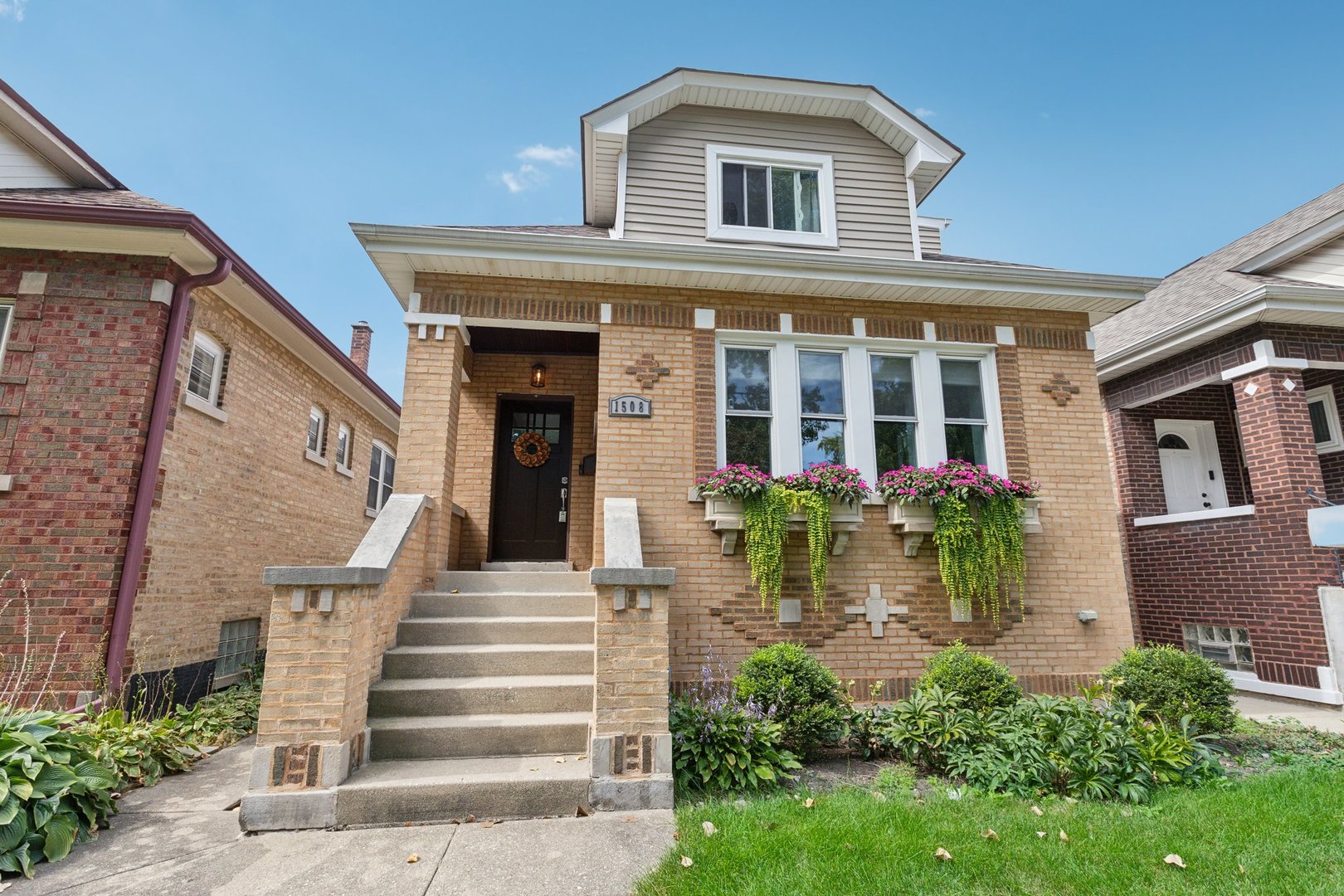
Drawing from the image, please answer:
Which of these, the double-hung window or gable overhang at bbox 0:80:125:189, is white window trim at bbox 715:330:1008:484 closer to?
gable overhang at bbox 0:80:125:189

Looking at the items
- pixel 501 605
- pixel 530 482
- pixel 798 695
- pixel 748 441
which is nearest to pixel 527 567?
pixel 530 482

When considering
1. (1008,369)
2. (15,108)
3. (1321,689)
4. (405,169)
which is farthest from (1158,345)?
(405,169)

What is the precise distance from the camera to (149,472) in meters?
5.34

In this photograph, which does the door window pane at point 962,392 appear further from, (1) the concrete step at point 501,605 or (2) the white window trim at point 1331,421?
(2) the white window trim at point 1331,421

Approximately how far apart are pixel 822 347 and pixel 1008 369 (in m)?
2.01

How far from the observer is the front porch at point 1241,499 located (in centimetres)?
651

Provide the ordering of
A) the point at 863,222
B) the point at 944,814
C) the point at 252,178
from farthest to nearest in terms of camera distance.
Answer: the point at 252,178 → the point at 863,222 → the point at 944,814

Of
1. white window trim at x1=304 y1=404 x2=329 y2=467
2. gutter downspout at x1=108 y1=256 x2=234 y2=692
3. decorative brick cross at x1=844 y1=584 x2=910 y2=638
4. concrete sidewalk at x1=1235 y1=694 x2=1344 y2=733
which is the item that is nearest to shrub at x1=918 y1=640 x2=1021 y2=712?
decorative brick cross at x1=844 y1=584 x2=910 y2=638

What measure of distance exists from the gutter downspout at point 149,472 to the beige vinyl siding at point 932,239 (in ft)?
30.7

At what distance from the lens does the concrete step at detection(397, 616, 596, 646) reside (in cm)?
466

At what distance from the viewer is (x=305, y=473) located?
893 centimetres

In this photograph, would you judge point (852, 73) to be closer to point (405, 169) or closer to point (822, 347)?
point (822, 347)

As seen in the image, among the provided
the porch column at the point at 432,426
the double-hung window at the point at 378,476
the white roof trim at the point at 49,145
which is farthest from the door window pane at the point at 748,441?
the double-hung window at the point at 378,476

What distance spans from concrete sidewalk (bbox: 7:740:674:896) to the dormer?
5.84 m
